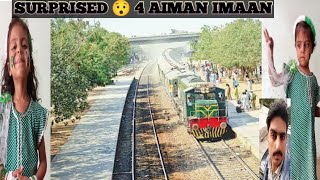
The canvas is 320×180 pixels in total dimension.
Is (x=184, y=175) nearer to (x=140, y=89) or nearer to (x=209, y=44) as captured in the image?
(x=140, y=89)

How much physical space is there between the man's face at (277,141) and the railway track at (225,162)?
0.50 ft

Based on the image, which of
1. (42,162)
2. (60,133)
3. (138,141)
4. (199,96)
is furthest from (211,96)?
(42,162)

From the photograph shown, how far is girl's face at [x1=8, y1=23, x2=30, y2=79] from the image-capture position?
2.84 metres

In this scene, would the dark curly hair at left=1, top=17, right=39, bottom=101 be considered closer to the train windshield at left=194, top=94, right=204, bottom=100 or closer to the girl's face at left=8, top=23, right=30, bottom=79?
the girl's face at left=8, top=23, right=30, bottom=79

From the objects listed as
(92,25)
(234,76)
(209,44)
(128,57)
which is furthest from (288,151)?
(92,25)

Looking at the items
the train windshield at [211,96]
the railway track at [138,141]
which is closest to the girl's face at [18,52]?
the railway track at [138,141]

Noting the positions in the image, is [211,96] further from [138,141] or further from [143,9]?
[143,9]

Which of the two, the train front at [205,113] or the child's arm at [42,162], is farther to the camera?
the train front at [205,113]

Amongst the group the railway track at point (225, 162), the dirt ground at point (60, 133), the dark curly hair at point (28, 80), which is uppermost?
the dark curly hair at point (28, 80)

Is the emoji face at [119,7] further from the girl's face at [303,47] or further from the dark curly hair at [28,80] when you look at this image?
the girl's face at [303,47]

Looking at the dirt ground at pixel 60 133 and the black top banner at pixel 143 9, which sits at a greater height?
the black top banner at pixel 143 9

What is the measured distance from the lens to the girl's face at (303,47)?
119 inches

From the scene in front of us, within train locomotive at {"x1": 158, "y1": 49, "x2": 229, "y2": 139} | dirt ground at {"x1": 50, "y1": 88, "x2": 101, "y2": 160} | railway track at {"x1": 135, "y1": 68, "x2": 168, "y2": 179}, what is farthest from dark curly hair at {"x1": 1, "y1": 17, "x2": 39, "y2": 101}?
train locomotive at {"x1": 158, "y1": 49, "x2": 229, "y2": 139}

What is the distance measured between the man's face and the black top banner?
0.62 metres
